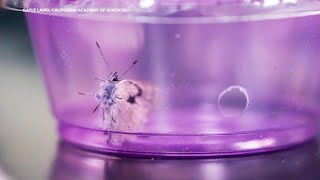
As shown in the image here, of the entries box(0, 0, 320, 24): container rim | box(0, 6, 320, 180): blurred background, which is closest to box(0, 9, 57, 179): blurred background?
box(0, 6, 320, 180): blurred background

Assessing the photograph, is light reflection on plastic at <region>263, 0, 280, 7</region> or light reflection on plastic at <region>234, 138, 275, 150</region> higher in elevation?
light reflection on plastic at <region>263, 0, 280, 7</region>

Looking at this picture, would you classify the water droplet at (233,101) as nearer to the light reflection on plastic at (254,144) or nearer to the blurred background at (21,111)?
the light reflection on plastic at (254,144)

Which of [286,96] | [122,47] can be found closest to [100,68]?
[122,47]

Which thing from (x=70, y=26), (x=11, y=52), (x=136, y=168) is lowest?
(x=136, y=168)

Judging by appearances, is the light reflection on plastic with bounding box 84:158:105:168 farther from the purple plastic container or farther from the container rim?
the container rim

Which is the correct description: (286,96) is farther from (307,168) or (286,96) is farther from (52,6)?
(52,6)

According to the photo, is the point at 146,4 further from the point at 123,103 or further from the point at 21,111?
the point at 21,111
